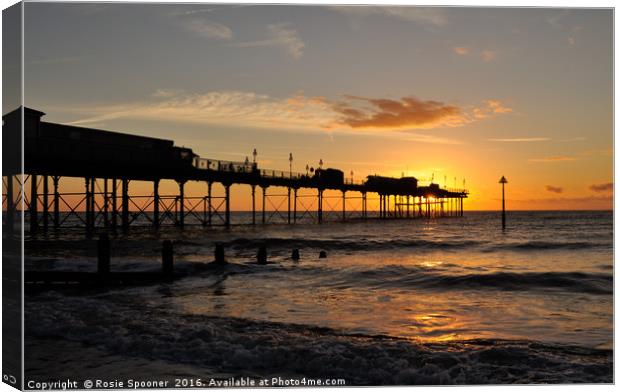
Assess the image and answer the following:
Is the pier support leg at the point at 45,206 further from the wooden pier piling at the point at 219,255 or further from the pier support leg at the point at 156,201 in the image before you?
the wooden pier piling at the point at 219,255

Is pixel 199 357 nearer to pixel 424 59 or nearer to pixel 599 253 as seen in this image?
pixel 424 59

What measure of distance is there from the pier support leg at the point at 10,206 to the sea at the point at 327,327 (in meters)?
1.82

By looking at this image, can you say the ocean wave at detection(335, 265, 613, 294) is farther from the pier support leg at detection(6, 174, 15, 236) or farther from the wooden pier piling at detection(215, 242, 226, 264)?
the pier support leg at detection(6, 174, 15, 236)

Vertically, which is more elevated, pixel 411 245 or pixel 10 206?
pixel 10 206

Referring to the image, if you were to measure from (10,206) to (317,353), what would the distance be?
4.15 m

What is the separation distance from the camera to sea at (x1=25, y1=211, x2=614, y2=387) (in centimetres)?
731

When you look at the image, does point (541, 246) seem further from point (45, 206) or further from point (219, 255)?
point (45, 206)

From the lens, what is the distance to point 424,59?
9.08 metres

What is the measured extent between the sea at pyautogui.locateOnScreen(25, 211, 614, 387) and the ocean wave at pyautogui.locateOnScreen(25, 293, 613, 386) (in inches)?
0.7

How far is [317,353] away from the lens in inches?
310

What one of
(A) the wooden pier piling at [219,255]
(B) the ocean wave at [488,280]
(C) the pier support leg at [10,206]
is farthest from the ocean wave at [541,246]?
(C) the pier support leg at [10,206]

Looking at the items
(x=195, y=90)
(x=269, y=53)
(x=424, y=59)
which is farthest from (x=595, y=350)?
(x=195, y=90)

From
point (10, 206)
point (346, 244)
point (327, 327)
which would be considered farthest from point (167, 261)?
point (346, 244)

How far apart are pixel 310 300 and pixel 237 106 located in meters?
4.40
